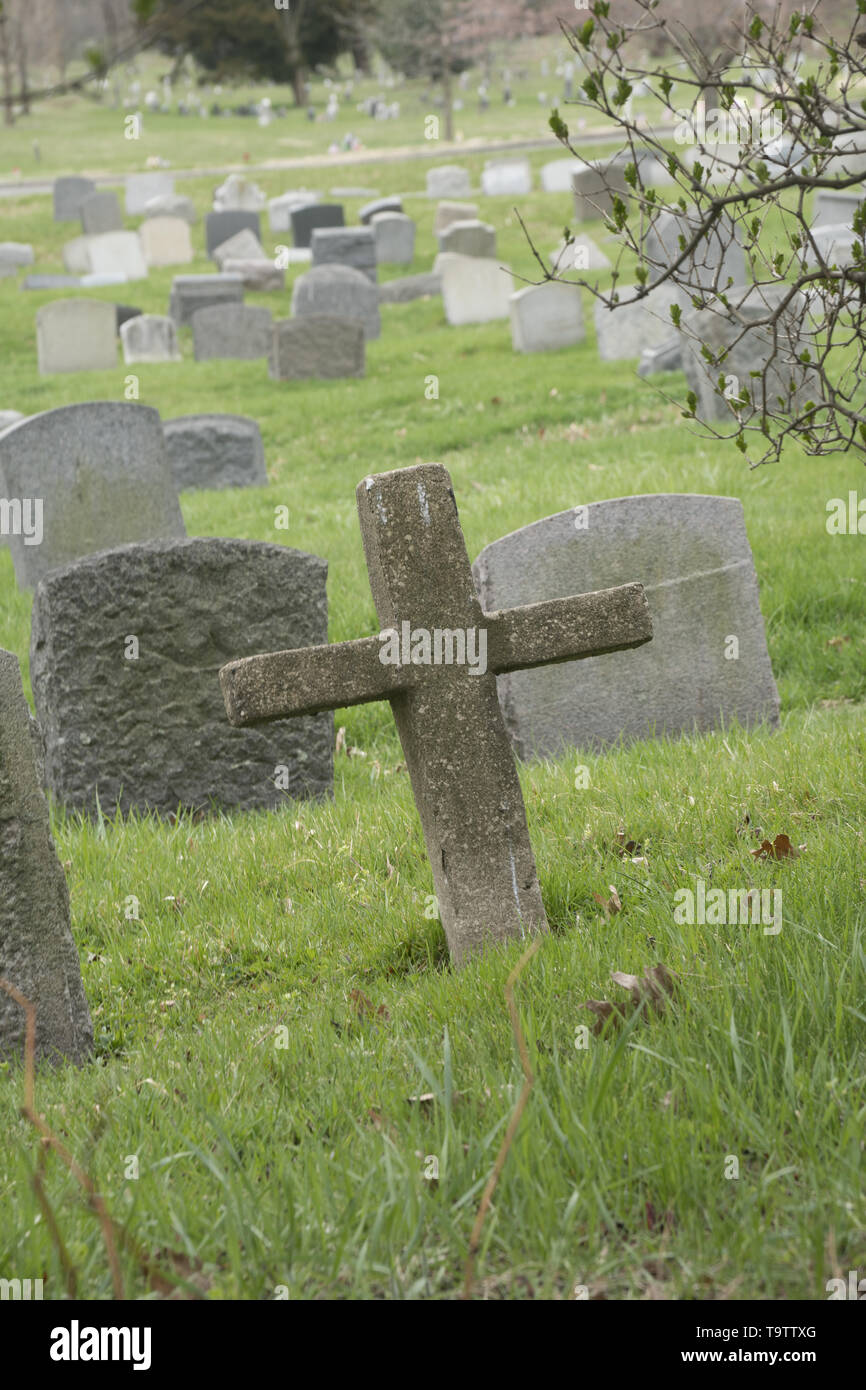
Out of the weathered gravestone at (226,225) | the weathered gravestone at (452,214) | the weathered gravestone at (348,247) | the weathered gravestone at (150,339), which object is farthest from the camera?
the weathered gravestone at (226,225)

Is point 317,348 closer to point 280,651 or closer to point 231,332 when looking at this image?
point 231,332

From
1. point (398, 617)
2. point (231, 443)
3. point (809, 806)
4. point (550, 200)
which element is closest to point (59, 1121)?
point (398, 617)

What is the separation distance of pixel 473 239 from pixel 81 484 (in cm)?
1899

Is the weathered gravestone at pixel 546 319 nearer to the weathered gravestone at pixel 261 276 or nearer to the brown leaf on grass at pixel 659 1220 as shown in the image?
the weathered gravestone at pixel 261 276

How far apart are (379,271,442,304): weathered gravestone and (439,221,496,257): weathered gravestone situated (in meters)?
2.00

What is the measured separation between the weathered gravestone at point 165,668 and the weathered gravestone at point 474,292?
53.4 feet

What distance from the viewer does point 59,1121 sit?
9.43 ft

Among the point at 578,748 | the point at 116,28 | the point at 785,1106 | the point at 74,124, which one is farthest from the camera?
the point at 74,124

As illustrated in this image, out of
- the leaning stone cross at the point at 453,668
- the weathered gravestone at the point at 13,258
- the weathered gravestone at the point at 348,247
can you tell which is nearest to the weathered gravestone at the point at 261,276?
the weathered gravestone at the point at 348,247

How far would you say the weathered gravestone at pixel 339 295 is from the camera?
21.1 meters

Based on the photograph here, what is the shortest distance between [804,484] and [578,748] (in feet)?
13.4

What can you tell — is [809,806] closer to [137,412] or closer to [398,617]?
[398,617]

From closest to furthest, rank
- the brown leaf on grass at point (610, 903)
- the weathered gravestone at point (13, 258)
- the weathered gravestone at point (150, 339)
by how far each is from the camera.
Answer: the brown leaf on grass at point (610, 903) < the weathered gravestone at point (150, 339) < the weathered gravestone at point (13, 258)

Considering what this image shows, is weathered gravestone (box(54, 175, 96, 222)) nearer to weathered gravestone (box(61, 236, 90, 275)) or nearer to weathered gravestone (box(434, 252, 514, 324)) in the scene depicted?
weathered gravestone (box(61, 236, 90, 275))
